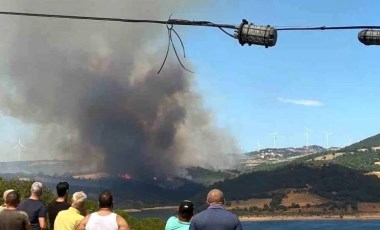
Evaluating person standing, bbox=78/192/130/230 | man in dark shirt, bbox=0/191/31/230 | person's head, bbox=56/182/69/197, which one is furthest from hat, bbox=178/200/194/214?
man in dark shirt, bbox=0/191/31/230

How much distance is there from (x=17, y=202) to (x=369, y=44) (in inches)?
312

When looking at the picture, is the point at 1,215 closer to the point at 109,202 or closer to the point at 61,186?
the point at 61,186

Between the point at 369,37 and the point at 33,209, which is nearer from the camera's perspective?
the point at 369,37

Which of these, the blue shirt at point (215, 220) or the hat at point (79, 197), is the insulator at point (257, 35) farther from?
the hat at point (79, 197)

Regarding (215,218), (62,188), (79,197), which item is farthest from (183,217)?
(62,188)

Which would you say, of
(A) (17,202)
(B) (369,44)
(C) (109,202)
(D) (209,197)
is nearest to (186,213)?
(D) (209,197)

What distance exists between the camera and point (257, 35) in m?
9.53

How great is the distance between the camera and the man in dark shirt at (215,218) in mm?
8688

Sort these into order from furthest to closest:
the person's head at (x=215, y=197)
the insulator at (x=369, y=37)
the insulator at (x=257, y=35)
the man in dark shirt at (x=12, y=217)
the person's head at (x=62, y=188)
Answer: the person's head at (x=62, y=188), the insulator at (x=369, y=37), the man in dark shirt at (x=12, y=217), the insulator at (x=257, y=35), the person's head at (x=215, y=197)

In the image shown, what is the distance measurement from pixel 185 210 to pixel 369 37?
17.2 feet

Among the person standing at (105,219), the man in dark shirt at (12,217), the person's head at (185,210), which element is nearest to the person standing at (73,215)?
the man in dark shirt at (12,217)

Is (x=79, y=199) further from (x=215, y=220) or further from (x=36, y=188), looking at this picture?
(x=215, y=220)

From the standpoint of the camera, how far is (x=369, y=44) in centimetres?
1083

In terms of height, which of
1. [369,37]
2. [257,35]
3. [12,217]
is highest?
[369,37]
